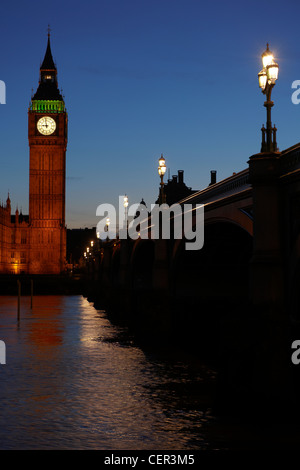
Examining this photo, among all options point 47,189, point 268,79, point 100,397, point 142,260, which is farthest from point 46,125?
point 268,79

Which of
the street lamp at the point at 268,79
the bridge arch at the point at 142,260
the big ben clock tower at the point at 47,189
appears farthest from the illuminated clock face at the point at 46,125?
the street lamp at the point at 268,79

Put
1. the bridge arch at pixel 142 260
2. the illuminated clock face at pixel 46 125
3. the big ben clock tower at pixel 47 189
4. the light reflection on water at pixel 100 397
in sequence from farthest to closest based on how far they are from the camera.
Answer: the illuminated clock face at pixel 46 125
the big ben clock tower at pixel 47 189
the bridge arch at pixel 142 260
the light reflection on water at pixel 100 397

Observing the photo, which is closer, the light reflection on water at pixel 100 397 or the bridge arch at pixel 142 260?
the light reflection on water at pixel 100 397

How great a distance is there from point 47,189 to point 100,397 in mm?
148781

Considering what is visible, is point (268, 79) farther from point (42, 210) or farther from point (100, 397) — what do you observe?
point (42, 210)

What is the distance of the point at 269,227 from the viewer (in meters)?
18.1

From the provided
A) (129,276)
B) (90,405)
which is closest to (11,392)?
(90,405)

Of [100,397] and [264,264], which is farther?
[100,397]

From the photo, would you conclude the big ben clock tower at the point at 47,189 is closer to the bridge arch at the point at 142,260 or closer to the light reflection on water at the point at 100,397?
the bridge arch at the point at 142,260

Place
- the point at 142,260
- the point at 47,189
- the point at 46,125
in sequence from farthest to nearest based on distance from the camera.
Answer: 1. the point at 46,125
2. the point at 47,189
3. the point at 142,260

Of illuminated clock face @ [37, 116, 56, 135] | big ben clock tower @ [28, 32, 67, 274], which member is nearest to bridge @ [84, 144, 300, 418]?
big ben clock tower @ [28, 32, 67, 274]

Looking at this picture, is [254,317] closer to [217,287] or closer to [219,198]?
[219,198]

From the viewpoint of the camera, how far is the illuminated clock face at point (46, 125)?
6580 inches

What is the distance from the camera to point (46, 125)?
16738 cm
